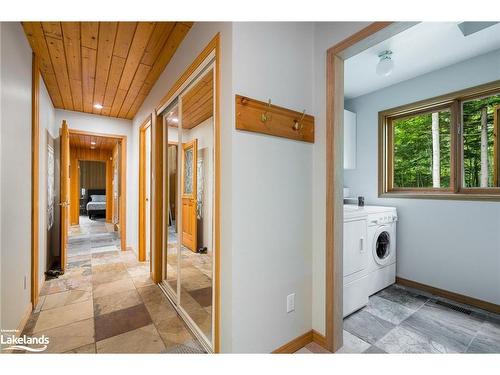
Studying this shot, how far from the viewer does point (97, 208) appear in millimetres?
7848

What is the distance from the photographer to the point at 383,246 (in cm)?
259

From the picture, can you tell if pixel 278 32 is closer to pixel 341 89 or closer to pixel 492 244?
pixel 341 89

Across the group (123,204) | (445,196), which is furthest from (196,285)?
(445,196)

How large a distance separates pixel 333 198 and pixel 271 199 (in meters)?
0.42

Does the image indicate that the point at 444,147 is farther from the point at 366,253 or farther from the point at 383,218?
the point at 366,253

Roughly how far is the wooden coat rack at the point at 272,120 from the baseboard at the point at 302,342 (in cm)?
134

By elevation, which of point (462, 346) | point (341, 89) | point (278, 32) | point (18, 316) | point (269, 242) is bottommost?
point (462, 346)

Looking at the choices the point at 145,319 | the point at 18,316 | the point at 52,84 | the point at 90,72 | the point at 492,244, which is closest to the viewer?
the point at 18,316

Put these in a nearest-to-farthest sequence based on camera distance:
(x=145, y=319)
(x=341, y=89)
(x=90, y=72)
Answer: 1. (x=341, y=89)
2. (x=145, y=319)
3. (x=90, y=72)

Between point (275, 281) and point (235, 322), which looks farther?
point (275, 281)

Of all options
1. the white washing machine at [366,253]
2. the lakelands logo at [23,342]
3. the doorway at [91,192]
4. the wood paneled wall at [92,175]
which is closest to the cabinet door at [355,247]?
the white washing machine at [366,253]

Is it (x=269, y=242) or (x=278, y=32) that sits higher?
(x=278, y=32)

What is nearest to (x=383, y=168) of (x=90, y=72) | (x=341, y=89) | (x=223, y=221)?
(x=341, y=89)

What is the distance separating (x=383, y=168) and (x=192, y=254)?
310cm
